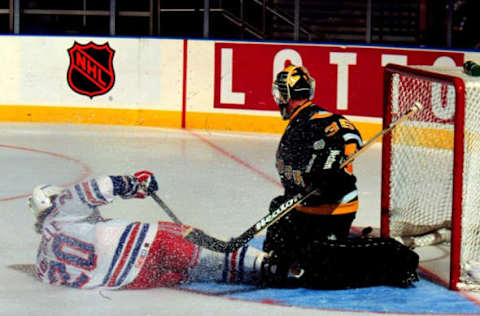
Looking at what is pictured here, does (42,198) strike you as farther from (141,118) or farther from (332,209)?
(141,118)

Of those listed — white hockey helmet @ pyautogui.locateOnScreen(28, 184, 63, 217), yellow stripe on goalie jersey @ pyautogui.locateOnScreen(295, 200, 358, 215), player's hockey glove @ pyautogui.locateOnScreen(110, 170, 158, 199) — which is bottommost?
yellow stripe on goalie jersey @ pyautogui.locateOnScreen(295, 200, 358, 215)

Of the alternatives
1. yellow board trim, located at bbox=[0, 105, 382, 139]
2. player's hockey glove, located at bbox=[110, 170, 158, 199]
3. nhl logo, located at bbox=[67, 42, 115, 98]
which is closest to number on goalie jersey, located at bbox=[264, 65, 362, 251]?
player's hockey glove, located at bbox=[110, 170, 158, 199]

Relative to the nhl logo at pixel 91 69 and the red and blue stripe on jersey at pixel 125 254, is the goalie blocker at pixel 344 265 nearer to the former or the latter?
the red and blue stripe on jersey at pixel 125 254

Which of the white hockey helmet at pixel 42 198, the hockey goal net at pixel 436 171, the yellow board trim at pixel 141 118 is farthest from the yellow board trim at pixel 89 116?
the white hockey helmet at pixel 42 198

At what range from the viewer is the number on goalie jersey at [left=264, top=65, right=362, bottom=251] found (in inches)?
179

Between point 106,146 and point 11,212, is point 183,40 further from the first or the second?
point 11,212

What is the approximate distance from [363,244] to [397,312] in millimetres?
396

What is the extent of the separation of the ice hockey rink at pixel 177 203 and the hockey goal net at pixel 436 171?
0.71 feet

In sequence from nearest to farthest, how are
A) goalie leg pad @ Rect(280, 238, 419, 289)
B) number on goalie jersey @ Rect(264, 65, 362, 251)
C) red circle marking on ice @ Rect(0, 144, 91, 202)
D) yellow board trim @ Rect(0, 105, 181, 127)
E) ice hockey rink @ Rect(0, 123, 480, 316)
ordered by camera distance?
ice hockey rink @ Rect(0, 123, 480, 316) → goalie leg pad @ Rect(280, 238, 419, 289) → number on goalie jersey @ Rect(264, 65, 362, 251) → red circle marking on ice @ Rect(0, 144, 91, 202) → yellow board trim @ Rect(0, 105, 181, 127)

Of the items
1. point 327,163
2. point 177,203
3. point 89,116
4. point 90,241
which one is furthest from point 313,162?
point 89,116

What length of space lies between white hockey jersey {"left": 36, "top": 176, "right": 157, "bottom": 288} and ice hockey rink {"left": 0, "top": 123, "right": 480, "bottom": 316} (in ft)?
0.27

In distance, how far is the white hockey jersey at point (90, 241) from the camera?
14.1 feet

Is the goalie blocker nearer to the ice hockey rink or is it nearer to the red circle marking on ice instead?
the ice hockey rink

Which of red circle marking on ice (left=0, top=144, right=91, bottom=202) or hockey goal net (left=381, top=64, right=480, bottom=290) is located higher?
hockey goal net (left=381, top=64, right=480, bottom=290)
